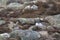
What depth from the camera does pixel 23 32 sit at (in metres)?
1.67

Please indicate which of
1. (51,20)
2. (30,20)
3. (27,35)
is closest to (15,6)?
(30,20)

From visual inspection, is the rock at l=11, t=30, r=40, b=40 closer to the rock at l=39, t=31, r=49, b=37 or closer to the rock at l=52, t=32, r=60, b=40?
the rock at l=39, t=31, r=49, b=37

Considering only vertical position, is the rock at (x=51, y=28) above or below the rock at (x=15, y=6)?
below

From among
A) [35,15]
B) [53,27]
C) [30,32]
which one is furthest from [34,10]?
[30,32]

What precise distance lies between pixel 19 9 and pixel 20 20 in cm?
43

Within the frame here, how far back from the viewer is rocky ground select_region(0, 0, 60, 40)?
1673mm

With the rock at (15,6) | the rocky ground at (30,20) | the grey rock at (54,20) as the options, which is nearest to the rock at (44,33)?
the rocky ground at (30,20)

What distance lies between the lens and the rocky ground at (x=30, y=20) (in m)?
1.67

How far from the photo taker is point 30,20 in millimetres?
2051

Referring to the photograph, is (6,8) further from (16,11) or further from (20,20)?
(20,20)

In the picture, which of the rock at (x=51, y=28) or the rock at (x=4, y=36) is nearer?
the rock at (x=4, y=36)

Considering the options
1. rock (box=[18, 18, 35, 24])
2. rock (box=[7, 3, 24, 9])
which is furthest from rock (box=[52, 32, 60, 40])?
rock (box=[7, 3, 24, 9])

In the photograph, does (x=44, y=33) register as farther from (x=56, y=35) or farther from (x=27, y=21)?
(x=27, y=21)

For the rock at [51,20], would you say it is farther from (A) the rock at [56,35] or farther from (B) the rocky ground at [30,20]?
(A) the rock at [56,35]
